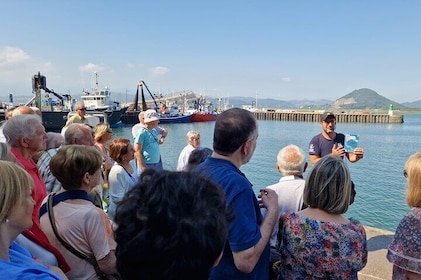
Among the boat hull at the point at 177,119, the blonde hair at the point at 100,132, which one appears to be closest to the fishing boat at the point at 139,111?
the boat hull at the point at 177,119

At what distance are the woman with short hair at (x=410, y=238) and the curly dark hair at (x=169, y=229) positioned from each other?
1.69m

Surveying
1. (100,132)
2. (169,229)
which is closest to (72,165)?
(169,229)

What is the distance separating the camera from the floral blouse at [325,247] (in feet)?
6.16

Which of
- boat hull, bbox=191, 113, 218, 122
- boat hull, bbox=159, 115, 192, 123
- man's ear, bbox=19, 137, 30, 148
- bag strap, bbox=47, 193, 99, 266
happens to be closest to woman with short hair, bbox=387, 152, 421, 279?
bag strap, bbox=47, 193, 99, 266

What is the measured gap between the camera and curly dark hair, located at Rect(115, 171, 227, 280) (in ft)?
2.96

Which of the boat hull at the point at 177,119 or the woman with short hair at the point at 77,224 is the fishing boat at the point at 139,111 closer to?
the boat hull at the point at 177,119

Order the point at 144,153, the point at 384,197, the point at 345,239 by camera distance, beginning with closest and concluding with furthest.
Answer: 1. the point at 345,239
2. the point at 144,153
3. the point at 384,197

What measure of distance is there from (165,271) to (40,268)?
80 centimetres

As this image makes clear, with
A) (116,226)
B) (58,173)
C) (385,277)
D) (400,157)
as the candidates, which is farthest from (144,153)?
(400,157)

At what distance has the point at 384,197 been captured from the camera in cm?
1224

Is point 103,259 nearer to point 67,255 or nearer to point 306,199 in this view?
point 67,255

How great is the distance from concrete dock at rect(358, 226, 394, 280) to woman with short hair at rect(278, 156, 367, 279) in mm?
1972

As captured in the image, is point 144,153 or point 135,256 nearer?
point 135,256

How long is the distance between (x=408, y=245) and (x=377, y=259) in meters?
2.23
